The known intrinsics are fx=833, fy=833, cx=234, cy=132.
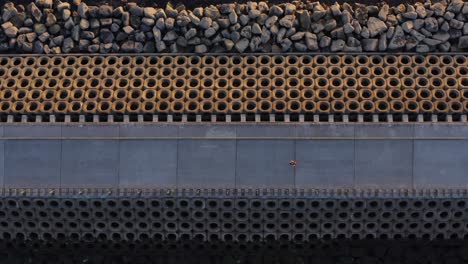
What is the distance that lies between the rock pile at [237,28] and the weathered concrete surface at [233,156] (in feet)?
17.0

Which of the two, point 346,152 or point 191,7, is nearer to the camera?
point 346,152

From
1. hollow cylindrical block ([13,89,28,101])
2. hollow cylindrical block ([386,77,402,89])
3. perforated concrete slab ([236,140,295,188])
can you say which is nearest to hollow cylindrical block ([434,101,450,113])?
hollow cylindrical block ([386,77,402,89])

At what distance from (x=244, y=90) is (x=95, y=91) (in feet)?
26.0

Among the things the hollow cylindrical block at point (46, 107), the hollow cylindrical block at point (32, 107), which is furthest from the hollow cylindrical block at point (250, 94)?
the hollow cylindrical block at point (32, 107)

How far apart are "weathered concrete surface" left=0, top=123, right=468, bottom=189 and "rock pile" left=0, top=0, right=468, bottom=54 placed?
5.18m

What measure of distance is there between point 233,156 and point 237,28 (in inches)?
295

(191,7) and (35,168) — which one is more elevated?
(191,7)

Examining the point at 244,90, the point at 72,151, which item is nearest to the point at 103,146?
the point at 72,151

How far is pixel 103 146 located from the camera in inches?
1678

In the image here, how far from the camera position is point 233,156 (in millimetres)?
42188

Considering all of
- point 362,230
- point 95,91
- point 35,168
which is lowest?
point 362,230

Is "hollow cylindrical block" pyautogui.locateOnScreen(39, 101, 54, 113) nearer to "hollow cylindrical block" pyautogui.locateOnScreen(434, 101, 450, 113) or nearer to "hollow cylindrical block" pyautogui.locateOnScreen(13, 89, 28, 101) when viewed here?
"hollow cylindrical block" pyautogui.locateOnScreen(13, 89, 28, 101)

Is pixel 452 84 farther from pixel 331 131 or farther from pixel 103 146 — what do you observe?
A: pixel 103 146

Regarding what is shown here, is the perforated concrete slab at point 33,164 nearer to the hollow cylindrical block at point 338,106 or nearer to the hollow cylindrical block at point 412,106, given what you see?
the hollow cylindrical block at point 338,106
